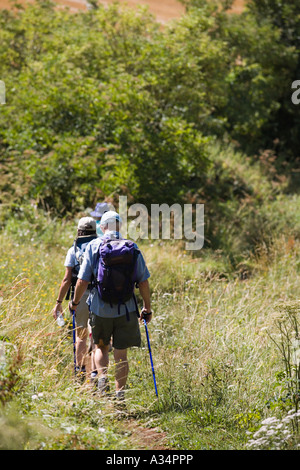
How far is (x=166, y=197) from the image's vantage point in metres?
12.8

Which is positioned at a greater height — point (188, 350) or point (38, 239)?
point (38, 239)

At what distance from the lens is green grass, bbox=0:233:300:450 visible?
4148 millimetres

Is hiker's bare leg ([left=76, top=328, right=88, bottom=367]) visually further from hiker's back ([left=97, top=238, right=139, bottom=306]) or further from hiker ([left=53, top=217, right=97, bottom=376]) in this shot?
hiker's back ([left=97, top=238, right=139, bottom=306])

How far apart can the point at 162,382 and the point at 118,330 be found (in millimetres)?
802

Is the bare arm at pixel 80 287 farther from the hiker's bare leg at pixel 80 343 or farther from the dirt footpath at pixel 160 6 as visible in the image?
the dirt footpath at pixel 160 6

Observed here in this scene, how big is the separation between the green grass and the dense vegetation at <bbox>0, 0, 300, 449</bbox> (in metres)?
0.02

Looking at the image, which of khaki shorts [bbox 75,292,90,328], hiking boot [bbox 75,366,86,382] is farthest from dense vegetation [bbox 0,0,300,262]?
hiking boot [bbox 75,366,86,382]

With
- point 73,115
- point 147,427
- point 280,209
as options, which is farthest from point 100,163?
point 147,427

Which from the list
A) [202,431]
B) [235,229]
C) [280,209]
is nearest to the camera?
[202,431]

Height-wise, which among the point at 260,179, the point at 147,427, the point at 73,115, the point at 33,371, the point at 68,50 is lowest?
the point at 147,427

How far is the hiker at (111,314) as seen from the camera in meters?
5.05

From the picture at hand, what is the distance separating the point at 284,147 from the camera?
2052 cm

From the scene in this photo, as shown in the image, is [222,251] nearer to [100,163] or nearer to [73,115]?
[100,163]

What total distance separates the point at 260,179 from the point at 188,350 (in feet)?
36.8
